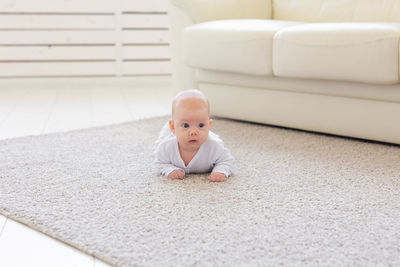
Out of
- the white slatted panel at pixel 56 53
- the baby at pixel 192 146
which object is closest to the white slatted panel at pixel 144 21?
the white slatted panel at pixel 56 53

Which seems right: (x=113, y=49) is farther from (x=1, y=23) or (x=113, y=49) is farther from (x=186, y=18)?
(x=186, y=18)

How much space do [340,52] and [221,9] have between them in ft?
2.47

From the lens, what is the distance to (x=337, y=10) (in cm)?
229

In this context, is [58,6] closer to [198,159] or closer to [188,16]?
[188,16]

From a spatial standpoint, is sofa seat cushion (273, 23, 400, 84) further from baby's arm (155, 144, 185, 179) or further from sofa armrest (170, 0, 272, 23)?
baby's arm (155, 144, 185, 179)

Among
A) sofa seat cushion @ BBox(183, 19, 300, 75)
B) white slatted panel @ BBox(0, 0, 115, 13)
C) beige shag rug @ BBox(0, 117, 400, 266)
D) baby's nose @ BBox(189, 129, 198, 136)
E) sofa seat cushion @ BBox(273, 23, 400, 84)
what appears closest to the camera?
beige shag rug @ BBox(0, 117, 400, 266)

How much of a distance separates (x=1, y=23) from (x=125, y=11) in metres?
0.84

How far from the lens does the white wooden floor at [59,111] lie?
0.97 m

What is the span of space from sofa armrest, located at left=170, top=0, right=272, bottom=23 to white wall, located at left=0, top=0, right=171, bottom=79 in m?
1.26

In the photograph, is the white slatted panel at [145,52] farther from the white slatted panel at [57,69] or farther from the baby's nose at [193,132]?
the baby's nose at [193,132]

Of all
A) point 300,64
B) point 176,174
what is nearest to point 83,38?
point 300,64

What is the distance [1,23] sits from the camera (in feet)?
11.0

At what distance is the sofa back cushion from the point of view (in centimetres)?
217

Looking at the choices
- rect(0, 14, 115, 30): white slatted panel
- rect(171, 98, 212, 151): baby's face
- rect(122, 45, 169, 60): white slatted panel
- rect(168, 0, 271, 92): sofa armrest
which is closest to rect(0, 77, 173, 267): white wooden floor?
rect(122, 45, 169, 60): white slatted panel
